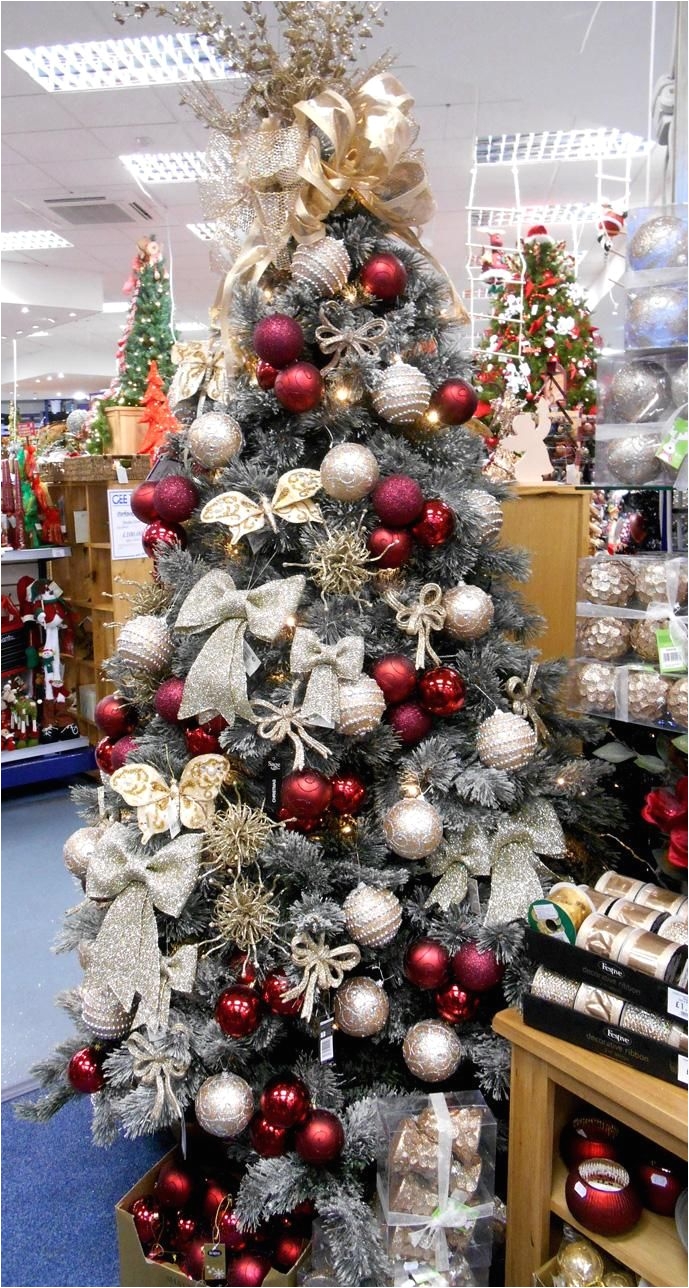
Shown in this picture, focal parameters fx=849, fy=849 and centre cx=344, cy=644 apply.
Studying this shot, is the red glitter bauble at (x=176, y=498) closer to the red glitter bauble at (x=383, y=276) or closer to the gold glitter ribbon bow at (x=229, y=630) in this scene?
the gold glitter ribbon bow at (x=229, y=630)

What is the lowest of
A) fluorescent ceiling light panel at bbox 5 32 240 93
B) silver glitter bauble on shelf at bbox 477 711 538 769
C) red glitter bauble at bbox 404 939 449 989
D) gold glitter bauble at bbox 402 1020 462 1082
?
gold glitter bauble at bbox 402 1020 462 1082

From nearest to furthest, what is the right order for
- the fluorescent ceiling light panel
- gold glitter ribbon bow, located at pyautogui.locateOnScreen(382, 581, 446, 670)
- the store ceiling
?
1. gold glitter ribbon bow, located at pyautogui.locateOnScreen(382, 581, 446, 670)
2. the store ceiling
3. the fluorescent ceiling light panel

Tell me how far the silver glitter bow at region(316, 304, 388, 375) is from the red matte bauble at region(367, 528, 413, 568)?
0.29 meters

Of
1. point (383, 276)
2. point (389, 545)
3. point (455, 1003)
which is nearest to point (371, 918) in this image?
point (455, 1003)

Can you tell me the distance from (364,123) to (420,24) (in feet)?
8.72

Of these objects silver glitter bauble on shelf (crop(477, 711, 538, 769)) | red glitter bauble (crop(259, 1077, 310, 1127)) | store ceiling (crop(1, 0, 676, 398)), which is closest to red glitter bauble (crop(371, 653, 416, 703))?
silver glitter bauble on shelf (crop(477, 711, 538, 769))

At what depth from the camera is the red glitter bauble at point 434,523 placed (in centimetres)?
→ 135

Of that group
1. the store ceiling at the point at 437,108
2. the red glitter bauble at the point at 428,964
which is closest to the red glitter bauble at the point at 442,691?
the red glitter bauble at the point at 428,964

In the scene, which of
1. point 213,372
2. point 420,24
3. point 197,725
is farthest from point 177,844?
point 420,24

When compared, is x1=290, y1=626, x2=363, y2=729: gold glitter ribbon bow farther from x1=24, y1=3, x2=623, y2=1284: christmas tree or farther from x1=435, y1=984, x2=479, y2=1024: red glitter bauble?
x1=435, y1=984, x2=479, y2=1024: red glitter bauble

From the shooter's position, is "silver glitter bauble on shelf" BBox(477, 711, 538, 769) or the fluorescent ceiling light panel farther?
the fluorescent ceiling light panel

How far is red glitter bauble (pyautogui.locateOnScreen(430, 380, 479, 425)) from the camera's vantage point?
4.69 ft

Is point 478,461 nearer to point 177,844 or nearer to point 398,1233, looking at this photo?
point 177,844

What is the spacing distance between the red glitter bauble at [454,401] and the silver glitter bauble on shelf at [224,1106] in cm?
111
